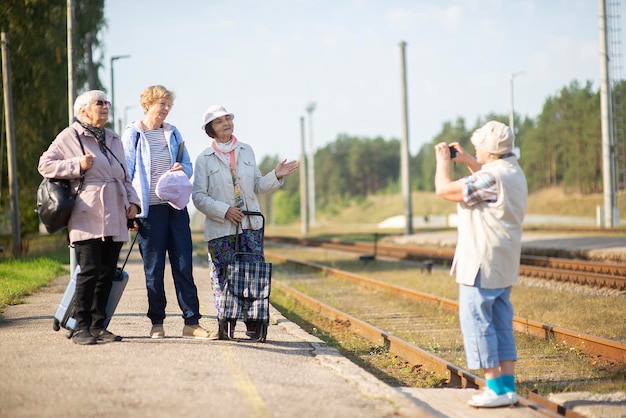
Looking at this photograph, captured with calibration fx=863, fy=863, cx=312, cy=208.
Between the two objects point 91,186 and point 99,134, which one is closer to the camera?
point 91,186

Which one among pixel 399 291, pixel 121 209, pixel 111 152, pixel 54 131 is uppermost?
pixel 54 131

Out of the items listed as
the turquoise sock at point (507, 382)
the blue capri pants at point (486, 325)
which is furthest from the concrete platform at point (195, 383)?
the blue capri pants at point (486, 325)

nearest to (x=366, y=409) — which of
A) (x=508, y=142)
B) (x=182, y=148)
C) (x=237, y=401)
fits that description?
(x=237, y=401)

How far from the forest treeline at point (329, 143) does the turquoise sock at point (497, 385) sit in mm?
1932

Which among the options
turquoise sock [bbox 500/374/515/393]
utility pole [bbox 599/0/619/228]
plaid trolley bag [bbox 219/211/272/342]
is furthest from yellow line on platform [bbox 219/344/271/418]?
utility pole [bbox 599/0/619/228]

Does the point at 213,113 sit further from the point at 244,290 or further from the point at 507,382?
the point at 507,382

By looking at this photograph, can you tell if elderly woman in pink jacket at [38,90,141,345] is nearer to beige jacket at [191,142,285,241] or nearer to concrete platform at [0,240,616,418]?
concrete platform at [0,240,616,418]

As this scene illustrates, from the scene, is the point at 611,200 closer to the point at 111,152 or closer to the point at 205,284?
the point at 205,284

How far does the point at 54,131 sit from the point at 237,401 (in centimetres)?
2493

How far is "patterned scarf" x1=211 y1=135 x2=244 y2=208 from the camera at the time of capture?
826 centimetres

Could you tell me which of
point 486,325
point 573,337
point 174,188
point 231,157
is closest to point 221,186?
point 231,157

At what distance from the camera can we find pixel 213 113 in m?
8.16

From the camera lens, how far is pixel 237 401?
18.0 feet

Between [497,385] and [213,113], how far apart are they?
3734 mm
